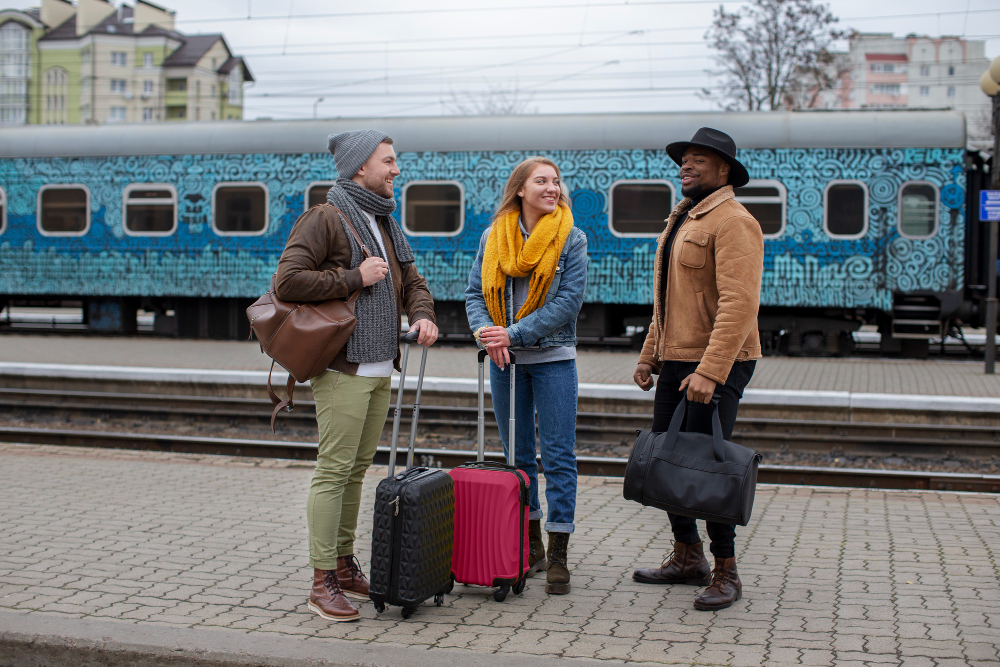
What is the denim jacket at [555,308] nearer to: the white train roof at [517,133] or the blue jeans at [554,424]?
the blue jeans at [554,424]

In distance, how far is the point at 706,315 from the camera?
3.99 meters

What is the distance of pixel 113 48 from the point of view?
69.8 meters

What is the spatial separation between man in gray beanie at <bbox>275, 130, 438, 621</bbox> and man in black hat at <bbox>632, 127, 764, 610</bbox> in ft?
3.31

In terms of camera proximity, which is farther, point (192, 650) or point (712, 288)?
point (712, 288)

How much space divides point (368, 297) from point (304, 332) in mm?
331

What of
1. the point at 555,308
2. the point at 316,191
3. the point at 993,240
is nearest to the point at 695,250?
the point at 555,308

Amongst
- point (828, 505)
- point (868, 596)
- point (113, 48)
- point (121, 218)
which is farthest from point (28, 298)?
point (113, 48)

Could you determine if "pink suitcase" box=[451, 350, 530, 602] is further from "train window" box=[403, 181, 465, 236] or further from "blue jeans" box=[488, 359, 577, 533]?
"train window" box=[403, 181, 465, 236]

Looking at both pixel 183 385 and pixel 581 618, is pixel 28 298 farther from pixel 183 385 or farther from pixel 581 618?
pixel 581 618

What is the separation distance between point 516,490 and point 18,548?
2.49 metres

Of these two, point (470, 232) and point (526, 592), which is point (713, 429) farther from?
point (470, 232)

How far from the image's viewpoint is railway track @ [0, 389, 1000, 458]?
26.8 feet

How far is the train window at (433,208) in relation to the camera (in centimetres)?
1487

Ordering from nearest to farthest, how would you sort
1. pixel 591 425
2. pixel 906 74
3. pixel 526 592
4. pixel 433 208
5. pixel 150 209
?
pixel 526 592, pixel 591 425, pixel 433 208, pixel 150 209, pixel 906 74
